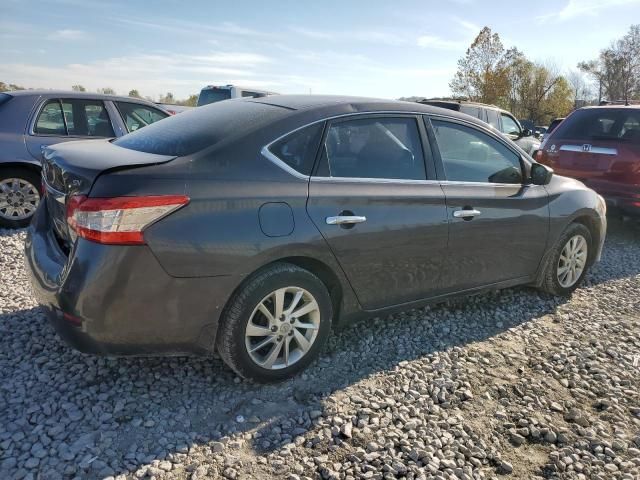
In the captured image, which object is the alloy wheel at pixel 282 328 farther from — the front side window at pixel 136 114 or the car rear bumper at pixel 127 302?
the front side window at pixel 136 114

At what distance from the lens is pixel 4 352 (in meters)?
3.25

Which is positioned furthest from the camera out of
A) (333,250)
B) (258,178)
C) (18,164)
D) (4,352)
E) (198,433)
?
(18,164)

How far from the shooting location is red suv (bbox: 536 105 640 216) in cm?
666

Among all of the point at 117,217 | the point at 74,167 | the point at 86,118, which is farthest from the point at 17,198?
the point at 117,217

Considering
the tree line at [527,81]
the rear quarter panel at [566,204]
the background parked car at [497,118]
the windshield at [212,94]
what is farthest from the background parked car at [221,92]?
the tree line at [527,81]

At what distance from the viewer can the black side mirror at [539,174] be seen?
4.26 metres

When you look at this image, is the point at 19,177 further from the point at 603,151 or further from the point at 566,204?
the point at 603,151

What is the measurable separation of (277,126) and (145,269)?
1126 mm

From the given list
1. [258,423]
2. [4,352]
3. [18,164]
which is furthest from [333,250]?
[18,164]

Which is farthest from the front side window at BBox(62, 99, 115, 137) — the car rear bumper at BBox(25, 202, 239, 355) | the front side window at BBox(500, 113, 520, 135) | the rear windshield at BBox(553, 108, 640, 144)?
the front side window at BBox(500, 113, 520, 135)

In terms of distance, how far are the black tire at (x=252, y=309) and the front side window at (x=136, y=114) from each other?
4855 millimetres

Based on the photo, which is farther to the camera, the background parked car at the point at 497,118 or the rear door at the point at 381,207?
the background parked car at the point at 497,118

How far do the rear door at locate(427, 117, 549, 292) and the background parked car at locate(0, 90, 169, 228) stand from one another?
190 inches

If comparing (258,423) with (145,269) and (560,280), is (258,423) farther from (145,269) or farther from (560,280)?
(560,280)
